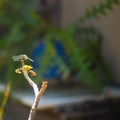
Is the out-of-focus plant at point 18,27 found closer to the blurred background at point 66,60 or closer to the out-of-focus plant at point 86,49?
the blurred background at point 66,60

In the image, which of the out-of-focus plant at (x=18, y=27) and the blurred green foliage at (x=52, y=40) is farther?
the out-of-focus plant at (x=18, y=27)

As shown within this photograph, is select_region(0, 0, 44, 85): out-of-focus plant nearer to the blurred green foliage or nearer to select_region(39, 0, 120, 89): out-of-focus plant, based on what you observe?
the blurred green foliage

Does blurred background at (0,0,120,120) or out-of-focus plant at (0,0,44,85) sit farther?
out-of-focus plant at (0,0,44,85)

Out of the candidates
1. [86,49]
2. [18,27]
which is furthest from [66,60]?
[18,27]

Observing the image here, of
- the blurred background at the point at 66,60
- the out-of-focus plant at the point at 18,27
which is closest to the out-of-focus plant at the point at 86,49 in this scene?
the blurred background at the point at 66,60

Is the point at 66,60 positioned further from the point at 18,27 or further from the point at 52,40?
the point at 18,27

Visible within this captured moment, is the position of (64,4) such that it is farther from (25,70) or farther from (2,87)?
(25,70)

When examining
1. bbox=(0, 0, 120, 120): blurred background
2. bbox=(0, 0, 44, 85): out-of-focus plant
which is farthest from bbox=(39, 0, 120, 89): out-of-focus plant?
bbox=(0, 0, 44, 85): out-of-focus plant
